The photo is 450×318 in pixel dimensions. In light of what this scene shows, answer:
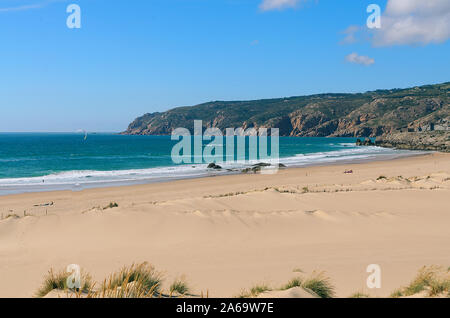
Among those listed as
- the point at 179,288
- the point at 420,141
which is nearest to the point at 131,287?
the point at 179,288

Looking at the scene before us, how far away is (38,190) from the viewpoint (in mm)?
25531

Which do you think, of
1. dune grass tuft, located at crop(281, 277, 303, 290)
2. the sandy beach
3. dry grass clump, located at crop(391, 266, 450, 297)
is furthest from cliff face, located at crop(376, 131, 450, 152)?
dune grass tuft, located at crop(281, 277, 303, 290)

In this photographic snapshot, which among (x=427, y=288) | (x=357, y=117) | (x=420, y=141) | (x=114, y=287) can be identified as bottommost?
(x=427, y=288)

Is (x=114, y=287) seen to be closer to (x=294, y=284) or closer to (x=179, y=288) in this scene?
(x=179, y=288)

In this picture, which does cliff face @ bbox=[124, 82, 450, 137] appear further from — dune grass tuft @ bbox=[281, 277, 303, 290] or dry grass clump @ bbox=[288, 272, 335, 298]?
dune grass tuft @ bbox=[281, 277, 303, 290]

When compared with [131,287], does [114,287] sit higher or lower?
higher

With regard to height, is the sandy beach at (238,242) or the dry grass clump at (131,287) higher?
the dry grass clump at (131,287)

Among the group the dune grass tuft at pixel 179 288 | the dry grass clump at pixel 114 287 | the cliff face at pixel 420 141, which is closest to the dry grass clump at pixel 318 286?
the dune grass tuft at pixel 179 288

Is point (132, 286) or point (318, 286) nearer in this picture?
point (132, 286)

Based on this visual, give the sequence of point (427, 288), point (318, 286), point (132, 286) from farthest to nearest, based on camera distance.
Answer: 1. point (318, 286)
2. point (427, 288)
3. point (132, 286)

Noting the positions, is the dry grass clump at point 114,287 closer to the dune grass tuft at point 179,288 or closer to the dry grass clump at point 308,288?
the dune grass tuft at point 179,288

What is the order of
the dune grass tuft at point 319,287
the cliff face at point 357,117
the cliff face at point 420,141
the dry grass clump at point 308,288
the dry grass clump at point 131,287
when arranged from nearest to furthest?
the dry grass clump at point 131,287 → the dry grass clump at point 308,288 → the dune grass tuft at point 319,287 → the cliff face at point 420,141 → the cliff face at point 357,117

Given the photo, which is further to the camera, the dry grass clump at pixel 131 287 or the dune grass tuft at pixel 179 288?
the dune grass tuft at pixel 179 288
